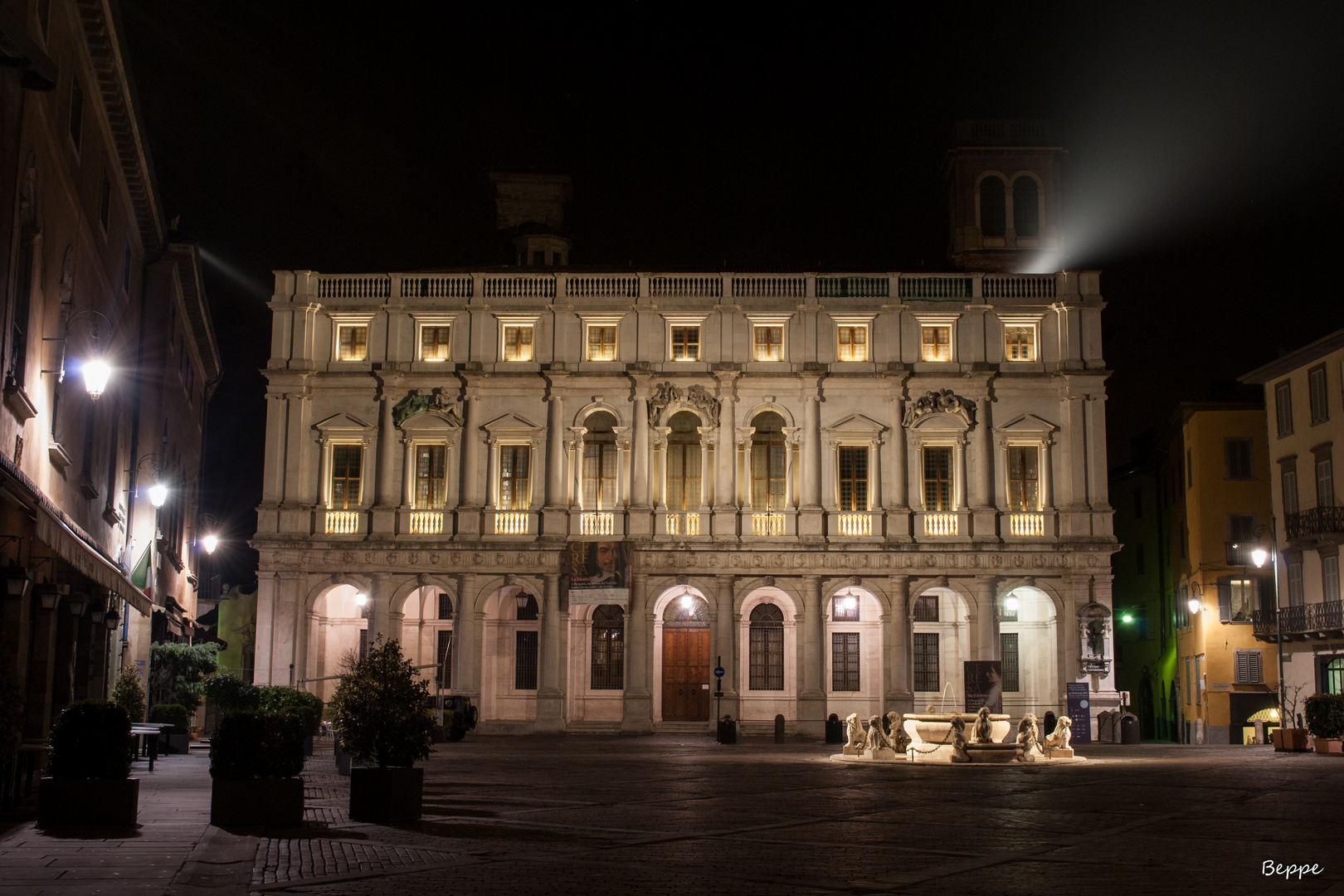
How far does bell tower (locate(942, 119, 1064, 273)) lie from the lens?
55938 millimetres

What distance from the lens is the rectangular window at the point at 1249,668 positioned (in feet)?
163

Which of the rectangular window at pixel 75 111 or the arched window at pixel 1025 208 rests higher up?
the arched window at pixel 1025 208

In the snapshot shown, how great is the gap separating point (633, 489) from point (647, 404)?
10.1 feet

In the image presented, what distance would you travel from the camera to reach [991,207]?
56.4 meters

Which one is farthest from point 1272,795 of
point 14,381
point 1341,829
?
point 14,381

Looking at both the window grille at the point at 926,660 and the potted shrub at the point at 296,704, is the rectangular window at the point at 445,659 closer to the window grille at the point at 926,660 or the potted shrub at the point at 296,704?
the potted shrub at the point at 296,704

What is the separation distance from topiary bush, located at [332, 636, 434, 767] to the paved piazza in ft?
2.87

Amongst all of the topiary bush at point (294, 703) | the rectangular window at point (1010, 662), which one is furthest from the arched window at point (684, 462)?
the topiary bush at point (294, 703)

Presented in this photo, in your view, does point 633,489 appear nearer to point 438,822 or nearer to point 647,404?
point 647,404

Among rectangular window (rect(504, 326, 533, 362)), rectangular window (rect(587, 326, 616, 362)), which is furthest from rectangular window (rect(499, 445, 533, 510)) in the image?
rectangular window (rect(587, 326, 616, 362))

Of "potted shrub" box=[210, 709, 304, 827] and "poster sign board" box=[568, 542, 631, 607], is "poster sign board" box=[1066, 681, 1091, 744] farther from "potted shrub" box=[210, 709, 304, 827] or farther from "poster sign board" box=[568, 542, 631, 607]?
"potted shrub" box=[210, 709, 304, 827]

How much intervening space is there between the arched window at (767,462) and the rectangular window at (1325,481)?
17.4 meters

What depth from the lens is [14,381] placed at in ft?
66.2

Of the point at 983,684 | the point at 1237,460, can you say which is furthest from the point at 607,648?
the point at 1237,460
